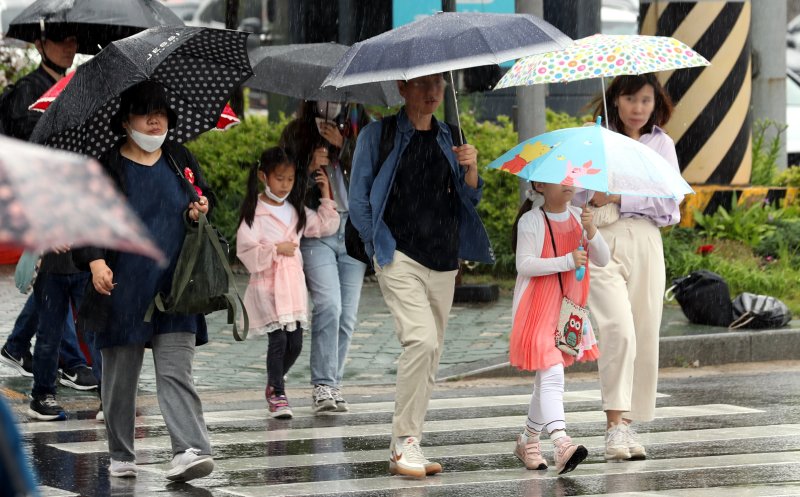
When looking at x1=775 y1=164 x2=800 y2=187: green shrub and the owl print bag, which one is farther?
x1=775 y1=164 x2=800 y2=187: green shrub

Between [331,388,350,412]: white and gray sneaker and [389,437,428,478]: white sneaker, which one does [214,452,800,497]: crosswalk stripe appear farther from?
[331,388,350,412]: white and gray sneaker

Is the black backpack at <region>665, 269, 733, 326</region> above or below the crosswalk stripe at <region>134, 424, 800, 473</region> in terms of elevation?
below

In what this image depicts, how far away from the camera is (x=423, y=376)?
686 cm

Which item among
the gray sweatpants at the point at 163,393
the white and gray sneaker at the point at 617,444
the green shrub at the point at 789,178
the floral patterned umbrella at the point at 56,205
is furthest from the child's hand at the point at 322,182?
the green shrub at the point at 789,178

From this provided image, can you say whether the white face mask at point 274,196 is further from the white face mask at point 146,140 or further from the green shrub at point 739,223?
the green shrub at point 739,223

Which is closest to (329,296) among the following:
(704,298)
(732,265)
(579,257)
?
(579,257)

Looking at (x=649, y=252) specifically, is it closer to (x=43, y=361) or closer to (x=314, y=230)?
(x=314, y=230)

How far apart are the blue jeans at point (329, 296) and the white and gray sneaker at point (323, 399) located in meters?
0.04

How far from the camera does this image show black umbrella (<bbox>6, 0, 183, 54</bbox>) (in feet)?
30.1

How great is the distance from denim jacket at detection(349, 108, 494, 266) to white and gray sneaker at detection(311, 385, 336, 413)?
211cm

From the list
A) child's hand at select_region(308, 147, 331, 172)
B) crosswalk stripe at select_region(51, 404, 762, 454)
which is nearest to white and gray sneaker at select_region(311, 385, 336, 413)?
crosswalk stripe at select_region(51, 404, 762, 454)

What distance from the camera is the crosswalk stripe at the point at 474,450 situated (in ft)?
23.7

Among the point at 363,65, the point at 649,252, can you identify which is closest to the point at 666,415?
the point at 649,252

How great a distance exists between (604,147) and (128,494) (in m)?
2.56
